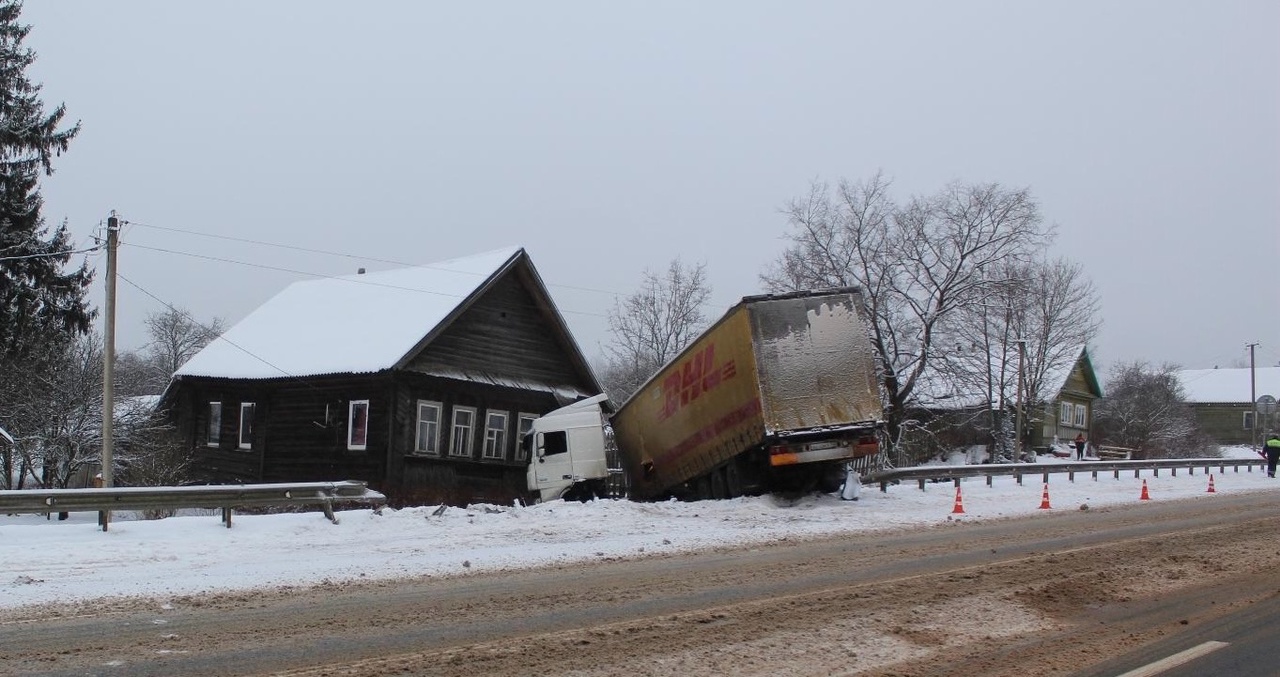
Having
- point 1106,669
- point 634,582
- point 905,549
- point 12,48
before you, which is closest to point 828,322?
point 905,549

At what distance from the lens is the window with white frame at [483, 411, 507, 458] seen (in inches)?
1158

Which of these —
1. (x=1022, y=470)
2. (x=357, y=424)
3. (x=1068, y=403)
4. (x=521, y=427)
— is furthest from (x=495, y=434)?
(x=1068, y=403)

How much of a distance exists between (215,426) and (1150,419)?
51.9 metres

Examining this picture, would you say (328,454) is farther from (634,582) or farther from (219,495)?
(634,582)

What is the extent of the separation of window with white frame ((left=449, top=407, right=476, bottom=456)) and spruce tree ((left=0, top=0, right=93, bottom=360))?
10.7m

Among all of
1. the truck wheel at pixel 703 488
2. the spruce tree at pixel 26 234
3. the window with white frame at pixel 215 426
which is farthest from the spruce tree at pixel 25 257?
the truck wheel at pixel 703 488

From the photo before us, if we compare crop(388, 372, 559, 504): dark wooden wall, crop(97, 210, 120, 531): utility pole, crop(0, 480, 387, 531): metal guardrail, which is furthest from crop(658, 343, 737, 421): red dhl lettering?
crop(97, 210, 120, 531): utility pole

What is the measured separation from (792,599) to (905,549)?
4.67 meters

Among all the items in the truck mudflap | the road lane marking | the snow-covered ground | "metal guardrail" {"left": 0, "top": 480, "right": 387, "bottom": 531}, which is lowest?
the road lane marking

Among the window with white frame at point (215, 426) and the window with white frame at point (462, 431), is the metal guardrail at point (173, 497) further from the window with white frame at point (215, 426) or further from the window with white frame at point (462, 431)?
the window with white frame at point (215, 426)

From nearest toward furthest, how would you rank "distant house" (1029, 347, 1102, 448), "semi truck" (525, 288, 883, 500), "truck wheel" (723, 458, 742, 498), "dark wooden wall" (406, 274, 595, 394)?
"semi truck" (525, 288, 883, 500)
"truck wheel" (723, 458, 742, 498)
"dark wooden wall" (406, 274, 595, 394)
"distant house" (1029, 347, 1102, 448)

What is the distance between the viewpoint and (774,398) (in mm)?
18578

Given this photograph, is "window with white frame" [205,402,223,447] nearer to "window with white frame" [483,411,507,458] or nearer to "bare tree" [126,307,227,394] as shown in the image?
"window with white frame" [483,411,507,458]

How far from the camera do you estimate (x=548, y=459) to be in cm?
2389
